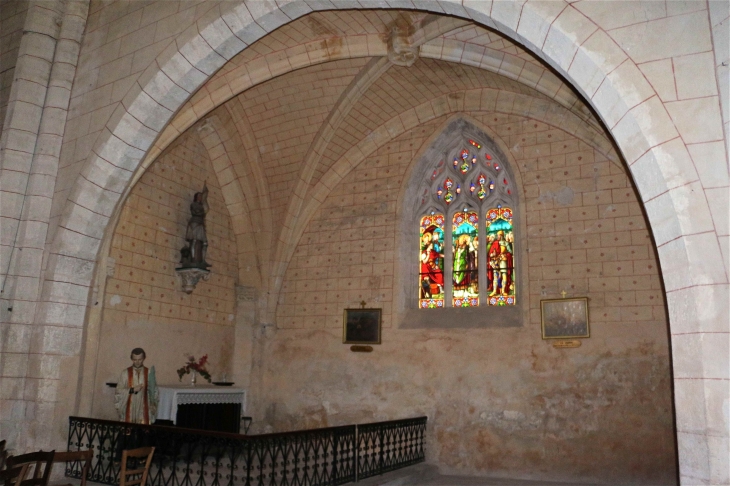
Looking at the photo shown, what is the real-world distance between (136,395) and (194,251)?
263cm

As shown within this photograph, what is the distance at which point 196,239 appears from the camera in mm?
9898

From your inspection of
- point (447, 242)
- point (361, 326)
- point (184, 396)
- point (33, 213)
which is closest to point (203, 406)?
point (184, 396)

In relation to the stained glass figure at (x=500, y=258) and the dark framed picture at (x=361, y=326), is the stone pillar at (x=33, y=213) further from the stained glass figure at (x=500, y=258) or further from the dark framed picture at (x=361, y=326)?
the stained glass figure at (x=500, y=258)

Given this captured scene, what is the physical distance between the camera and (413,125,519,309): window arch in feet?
32.4

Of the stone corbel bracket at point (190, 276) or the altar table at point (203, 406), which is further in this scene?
the stone corbel bracket at point (190, 276)

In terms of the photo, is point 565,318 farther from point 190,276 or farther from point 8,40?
point 8,40

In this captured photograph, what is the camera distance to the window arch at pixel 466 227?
9.88 m

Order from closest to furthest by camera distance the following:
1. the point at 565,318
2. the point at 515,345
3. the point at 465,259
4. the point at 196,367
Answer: the point at 565,318 → the point at 515,345 → the point at 196,367 → the point at 465,259

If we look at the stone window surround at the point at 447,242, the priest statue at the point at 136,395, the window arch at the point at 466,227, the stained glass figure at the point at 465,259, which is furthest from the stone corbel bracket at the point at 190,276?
the stained glass figure at the point at 465,259

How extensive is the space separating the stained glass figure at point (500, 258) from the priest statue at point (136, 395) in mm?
5030

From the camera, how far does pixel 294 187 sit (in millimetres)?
10812

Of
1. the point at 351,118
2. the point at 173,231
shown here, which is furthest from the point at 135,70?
the point at 351,118

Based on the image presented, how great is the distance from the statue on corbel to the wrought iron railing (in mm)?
2544

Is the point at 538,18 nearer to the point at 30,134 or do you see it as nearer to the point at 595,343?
the point at 595,343
